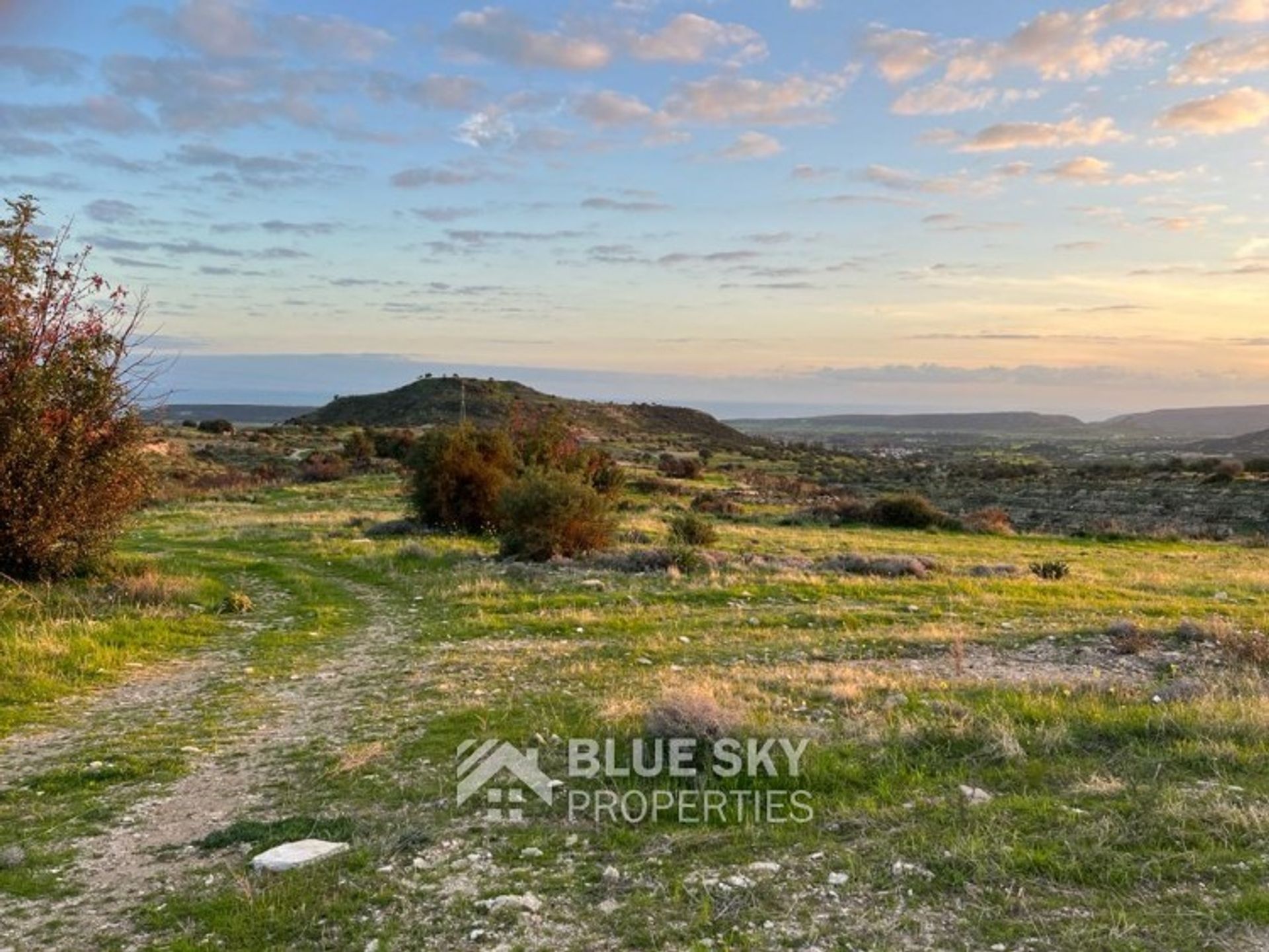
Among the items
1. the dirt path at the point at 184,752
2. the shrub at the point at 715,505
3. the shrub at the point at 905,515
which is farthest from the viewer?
the shrub at the point at 715,505

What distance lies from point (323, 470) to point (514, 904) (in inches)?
2028

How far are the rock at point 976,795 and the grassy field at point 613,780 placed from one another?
5 centimetres

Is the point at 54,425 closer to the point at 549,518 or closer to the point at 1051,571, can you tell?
the point at 549,518

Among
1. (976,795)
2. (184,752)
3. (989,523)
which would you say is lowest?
(989,523)

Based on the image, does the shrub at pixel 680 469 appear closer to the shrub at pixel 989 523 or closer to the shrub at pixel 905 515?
the shrub at pixel 905 515

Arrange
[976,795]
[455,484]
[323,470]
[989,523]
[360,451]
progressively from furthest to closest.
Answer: [360,451] → [323,470] → [989,523] → [455,484] → [976,795]

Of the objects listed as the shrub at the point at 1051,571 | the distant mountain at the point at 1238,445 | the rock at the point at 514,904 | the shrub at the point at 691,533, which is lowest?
the shrub at the point at 1051,571

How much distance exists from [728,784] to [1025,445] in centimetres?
20598

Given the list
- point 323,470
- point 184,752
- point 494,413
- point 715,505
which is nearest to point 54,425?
point 184,752

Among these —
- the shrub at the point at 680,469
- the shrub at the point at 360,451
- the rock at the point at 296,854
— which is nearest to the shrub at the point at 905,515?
the shrub at the point at 680,469

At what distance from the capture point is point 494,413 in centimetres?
10556

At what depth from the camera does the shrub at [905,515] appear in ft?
132

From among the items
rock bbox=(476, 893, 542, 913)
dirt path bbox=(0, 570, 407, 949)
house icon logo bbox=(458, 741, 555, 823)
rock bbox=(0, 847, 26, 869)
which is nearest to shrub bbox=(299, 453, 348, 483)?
dirt path bbox=(0, 570, 407, 949)

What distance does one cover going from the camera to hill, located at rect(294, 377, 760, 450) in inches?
4323
